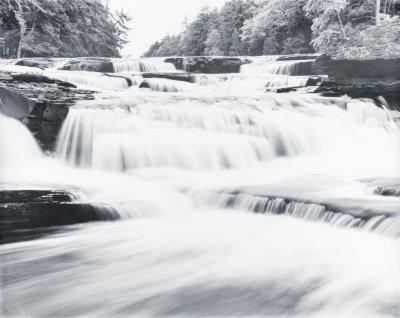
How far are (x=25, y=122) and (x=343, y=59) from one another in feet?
14.7

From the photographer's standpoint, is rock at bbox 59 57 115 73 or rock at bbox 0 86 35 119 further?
rock at bbox 59 57 115 73

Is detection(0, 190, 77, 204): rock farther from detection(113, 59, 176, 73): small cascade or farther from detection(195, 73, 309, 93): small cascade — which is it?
detection(113, 59, 176, 73): small cascade

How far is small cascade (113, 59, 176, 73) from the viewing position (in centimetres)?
697

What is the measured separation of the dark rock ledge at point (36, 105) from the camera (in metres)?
3.55

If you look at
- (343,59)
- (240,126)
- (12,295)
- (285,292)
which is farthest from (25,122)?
(343,59)

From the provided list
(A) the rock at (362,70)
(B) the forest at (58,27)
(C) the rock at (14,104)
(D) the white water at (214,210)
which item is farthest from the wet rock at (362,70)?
(C) the rock at (14,104)

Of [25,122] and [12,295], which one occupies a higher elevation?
[25,122]

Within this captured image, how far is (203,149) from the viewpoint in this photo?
3.83 metres

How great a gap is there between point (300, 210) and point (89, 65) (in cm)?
517

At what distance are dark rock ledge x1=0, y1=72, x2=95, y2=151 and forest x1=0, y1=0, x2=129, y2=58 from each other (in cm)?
76

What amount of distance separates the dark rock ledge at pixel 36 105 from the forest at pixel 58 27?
0.76 meters

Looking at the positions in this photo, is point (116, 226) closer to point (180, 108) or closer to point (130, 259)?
point (130, 259)

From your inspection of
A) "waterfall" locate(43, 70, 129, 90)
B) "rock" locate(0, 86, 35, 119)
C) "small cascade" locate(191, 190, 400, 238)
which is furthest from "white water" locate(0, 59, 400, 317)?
"waterfall" locate(43, 70, 129, 90)

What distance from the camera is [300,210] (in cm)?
254
